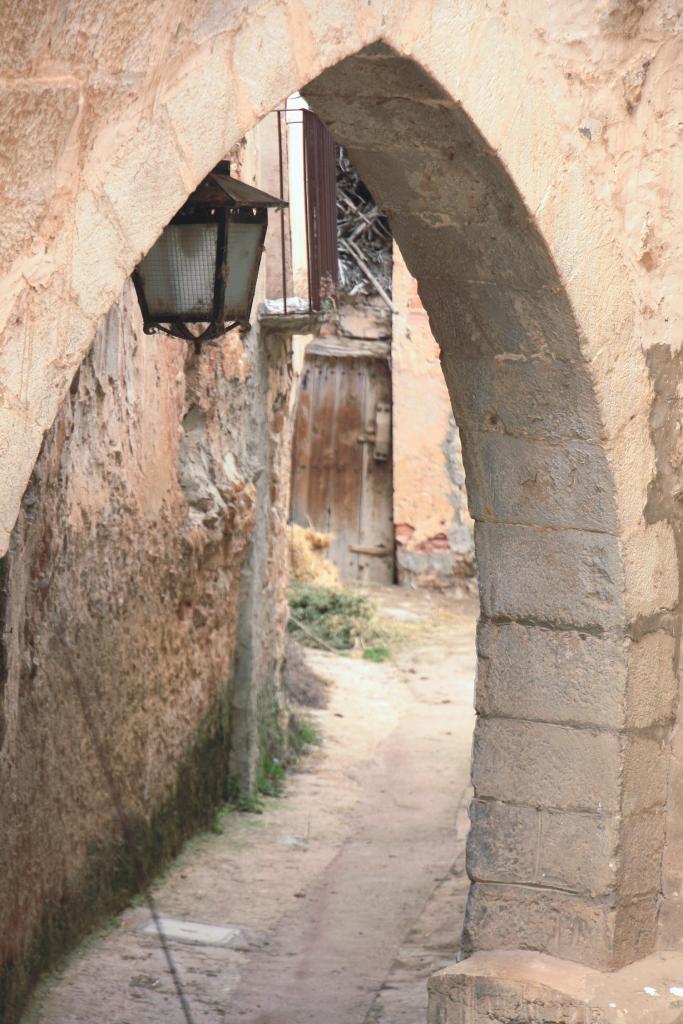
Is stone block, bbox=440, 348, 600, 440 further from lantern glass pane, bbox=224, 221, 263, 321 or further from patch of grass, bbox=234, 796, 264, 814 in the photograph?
patch of grass, bbox=234, 796, 264, 814

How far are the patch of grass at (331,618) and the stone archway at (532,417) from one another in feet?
24.8

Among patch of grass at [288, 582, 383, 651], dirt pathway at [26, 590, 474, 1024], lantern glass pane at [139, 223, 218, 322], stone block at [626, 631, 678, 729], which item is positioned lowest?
dirt pathway at [26, 590, 474, 1024]

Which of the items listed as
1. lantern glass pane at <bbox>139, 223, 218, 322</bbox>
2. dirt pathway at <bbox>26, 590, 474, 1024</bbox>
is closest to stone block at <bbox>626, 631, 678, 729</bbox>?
lantern glass pane at <bbox>139, 223, 218, 322</bbox>

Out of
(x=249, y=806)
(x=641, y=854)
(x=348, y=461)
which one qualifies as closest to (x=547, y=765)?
(x=641, y=854)

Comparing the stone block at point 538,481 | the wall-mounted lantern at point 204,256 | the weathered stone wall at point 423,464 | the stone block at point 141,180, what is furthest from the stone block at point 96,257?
the weathered stone wall at point 423,464

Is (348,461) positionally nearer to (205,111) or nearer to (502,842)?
(502,842)

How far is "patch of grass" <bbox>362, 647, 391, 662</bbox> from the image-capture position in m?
10.6

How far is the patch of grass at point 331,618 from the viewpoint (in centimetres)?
1095

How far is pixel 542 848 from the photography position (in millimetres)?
3307

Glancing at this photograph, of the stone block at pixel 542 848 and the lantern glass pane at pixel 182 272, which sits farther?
the lantern glass pane at pixel 182 272

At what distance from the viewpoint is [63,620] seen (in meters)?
5.09

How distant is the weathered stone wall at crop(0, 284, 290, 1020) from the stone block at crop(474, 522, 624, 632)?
1.63m

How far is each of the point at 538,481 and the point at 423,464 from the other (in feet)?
30.5

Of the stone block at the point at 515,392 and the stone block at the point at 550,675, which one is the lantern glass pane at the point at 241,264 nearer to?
the stone block at the point at 515,392
